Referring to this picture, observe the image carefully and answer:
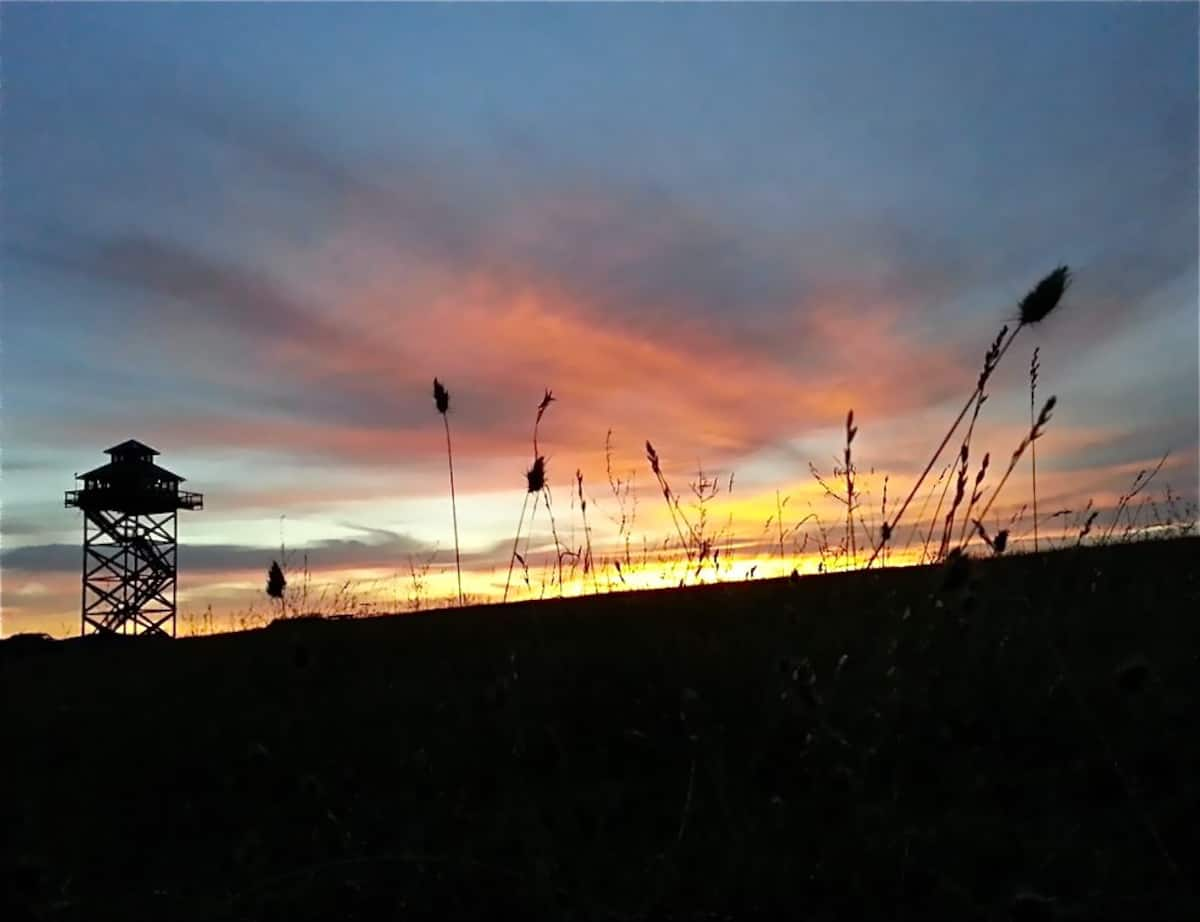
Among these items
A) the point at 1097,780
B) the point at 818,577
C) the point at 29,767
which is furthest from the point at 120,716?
the point at 1097,780

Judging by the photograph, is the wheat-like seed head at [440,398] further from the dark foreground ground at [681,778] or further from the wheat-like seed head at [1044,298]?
the wheat-like seed head at [1044,298]

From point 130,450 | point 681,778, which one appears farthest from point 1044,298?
point 130,450

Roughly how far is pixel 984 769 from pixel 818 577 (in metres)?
3.02

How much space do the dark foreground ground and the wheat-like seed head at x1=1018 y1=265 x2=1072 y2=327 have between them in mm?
822

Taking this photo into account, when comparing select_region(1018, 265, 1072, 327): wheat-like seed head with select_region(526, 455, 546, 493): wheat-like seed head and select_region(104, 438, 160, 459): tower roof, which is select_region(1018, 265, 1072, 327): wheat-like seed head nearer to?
select_region(526, 455, 546, 493): wheat-like seed head

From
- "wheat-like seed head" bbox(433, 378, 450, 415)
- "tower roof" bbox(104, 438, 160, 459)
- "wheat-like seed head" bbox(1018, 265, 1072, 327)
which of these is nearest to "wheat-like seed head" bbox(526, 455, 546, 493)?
"wheat-like seed head" bbox(433, 378, 450, 415)

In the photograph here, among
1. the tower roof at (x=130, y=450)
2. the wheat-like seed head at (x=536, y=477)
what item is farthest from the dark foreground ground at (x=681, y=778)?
the tower roof at (x=130, y=450)

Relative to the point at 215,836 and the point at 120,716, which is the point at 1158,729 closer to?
the point at 215,836

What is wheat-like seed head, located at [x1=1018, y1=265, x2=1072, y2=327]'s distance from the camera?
10.4 ft

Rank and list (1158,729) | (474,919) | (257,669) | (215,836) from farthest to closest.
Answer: (257,669)
(215,836)
(1158,729)
(474,919)

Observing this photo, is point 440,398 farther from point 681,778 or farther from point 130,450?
point 130,450

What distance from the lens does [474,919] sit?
2275 mm

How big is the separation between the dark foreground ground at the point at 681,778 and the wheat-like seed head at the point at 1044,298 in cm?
82

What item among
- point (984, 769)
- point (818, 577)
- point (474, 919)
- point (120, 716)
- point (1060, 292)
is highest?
point (1060, 292)
